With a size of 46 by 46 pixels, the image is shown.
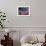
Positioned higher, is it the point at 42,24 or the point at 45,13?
the point at 45,13

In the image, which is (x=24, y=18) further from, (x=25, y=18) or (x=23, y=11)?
(x=23, y=11)

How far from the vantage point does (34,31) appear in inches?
162

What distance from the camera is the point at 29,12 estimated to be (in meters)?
4.10

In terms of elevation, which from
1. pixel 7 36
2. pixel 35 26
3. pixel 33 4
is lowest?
pixel 7 36

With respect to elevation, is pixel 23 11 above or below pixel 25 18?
above

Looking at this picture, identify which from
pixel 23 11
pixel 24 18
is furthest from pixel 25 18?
pixel 23 11

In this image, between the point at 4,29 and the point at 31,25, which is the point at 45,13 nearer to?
the point at 31,25

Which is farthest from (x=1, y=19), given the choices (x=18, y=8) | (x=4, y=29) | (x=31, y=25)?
(x=31, y=25)

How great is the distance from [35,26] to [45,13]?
47 cm

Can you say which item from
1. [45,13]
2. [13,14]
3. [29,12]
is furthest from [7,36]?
[45,13]

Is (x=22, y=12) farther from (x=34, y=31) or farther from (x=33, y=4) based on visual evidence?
(x=34, y=31)

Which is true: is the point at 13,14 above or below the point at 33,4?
below

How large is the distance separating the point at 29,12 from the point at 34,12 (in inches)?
5.6

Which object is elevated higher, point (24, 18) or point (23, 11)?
point (23, 11)
